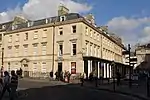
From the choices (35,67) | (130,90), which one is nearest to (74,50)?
(35,67)

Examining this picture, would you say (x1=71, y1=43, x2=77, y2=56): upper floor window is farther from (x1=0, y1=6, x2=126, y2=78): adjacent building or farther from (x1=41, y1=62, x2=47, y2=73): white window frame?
(x1=41, y1=62, x2=47, y2=73): white window frame

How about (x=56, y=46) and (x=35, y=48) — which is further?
A: (x=35, y=48)

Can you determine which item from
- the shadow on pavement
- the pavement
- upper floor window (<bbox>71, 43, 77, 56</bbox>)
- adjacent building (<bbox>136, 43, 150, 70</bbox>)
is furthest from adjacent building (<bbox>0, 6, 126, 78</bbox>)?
adjacent building (<bbox>136, 43, 150, 70</bbox>)

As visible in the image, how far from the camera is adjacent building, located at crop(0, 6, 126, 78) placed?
157ft

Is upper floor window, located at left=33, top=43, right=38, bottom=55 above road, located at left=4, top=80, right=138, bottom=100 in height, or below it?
above

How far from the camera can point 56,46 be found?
50281mm

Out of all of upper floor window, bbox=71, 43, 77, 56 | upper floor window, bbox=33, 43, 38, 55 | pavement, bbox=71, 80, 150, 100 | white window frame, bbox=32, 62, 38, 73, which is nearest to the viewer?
pavement, bbox=71, 80, 150, 100

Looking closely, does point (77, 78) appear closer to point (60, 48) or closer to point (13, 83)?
point (60, 48)

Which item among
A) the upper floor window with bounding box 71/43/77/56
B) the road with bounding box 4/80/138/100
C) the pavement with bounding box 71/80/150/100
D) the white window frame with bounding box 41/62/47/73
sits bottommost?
the pavement with bounding box 71/80/150/100

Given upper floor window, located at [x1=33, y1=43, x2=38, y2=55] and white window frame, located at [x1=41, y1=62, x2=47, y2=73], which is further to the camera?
upper floor window, located at [x1=33, y1=43, x2=38, y2=55]

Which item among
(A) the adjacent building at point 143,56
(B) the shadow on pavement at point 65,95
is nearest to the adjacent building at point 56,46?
(B) the shadow on pavement at point 65,95

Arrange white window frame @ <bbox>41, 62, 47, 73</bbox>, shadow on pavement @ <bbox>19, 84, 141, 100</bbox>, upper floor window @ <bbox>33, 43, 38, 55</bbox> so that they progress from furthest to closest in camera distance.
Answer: upper floor window @ <bbox>33, 43, 38, 55</bbox> < white window frame @ <bbox>41, 62, 47, 73</bbox> < shadow on pavement @ <bbox>19, 84, 141, 100</bbox>

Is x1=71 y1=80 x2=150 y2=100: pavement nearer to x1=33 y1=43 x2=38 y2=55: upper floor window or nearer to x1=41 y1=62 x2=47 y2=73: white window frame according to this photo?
x1=41 y1=62 x2=47 y2=73: white window frame

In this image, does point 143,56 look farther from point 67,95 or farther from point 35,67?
point 67,95
